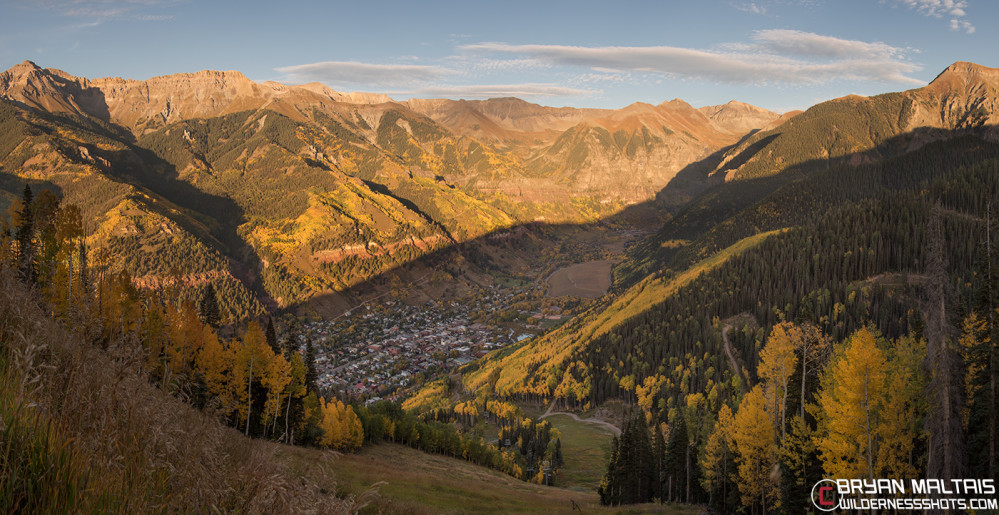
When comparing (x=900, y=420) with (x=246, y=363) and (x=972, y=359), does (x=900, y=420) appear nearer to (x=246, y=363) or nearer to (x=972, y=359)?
(x=972, y=359)

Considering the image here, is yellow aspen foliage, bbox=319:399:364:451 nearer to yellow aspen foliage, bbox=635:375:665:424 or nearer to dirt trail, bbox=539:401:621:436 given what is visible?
dirt trail, bbox=539:401:621:436

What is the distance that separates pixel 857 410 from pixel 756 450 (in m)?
14.2

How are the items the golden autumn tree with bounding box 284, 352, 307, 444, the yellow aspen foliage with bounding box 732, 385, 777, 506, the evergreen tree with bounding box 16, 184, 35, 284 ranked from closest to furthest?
the yellow aspen foliage with bounding box 732, 385, 777, 506, the evergreen tree with bounding box 16, 184, 35, 284, the golden autumn tree with bounding box 284, 352, 307, 444

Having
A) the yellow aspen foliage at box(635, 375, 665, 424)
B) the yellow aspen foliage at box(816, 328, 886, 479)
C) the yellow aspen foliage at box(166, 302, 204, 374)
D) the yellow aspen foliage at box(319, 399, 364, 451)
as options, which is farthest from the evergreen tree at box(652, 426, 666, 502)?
the yellow aspen foliage at box(635, 375, 665, 424)

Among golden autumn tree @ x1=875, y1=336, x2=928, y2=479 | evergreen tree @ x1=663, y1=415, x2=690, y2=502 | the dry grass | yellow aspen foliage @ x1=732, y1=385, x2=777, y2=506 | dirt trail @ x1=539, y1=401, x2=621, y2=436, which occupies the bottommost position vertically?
dirt trail @ x1=539, y1=401, x2=621, y2=436

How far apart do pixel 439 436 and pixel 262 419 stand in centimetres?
4379

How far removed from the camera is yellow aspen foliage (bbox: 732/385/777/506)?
145ft

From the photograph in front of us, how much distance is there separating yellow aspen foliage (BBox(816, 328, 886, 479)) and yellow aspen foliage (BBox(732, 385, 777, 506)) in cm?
928

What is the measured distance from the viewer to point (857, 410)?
33000 mm

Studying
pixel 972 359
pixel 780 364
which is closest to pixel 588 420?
pixel 780 364

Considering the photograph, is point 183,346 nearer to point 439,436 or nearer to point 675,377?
point 439,436

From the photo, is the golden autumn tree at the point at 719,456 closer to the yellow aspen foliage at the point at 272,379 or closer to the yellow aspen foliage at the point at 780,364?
the yellow aspen foliage at the point at 780,364

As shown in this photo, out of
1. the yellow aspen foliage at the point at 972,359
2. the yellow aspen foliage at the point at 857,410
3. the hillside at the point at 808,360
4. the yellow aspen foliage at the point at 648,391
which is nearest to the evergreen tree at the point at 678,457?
the hillside at the point at 808,360

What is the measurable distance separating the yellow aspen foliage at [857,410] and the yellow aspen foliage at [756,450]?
9284 millimetres
